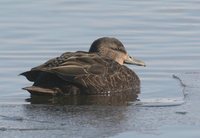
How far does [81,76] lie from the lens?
1182 cm

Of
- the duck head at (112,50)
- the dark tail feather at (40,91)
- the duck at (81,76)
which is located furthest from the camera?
the duck head at (112,50)

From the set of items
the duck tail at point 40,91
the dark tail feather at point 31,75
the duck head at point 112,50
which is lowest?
the duck tail at point 40,91

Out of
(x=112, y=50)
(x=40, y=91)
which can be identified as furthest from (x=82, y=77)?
(x=112, y=50)

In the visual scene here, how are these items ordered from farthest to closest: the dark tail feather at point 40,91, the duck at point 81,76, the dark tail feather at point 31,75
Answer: the dark tail feather at point 31,75, the duck at point 81,76, the dark tail feather at point 40,91

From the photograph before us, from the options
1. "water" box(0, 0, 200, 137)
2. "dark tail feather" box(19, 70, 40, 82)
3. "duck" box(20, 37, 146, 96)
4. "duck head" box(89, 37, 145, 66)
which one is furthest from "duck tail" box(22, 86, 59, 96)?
"duck head" box(89, 37, 145, 66)

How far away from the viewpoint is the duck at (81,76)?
1169 cm

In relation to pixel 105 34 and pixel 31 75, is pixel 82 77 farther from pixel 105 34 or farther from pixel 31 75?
pixel 105 34

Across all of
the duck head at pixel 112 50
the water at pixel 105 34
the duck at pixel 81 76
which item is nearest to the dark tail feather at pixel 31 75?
the duck at pixel 81 76

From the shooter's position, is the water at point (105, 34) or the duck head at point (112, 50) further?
the duck head at point (112, 50)

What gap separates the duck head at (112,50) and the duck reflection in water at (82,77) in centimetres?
31

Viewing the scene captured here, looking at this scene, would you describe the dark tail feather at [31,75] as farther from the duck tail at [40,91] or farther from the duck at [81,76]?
the duck tail at [40,91]

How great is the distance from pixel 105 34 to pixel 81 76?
3941 millimetres

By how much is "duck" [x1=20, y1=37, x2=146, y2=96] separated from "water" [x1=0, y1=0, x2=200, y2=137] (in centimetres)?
24

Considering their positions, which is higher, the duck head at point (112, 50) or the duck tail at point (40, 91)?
the duck head at point (112, 50)
